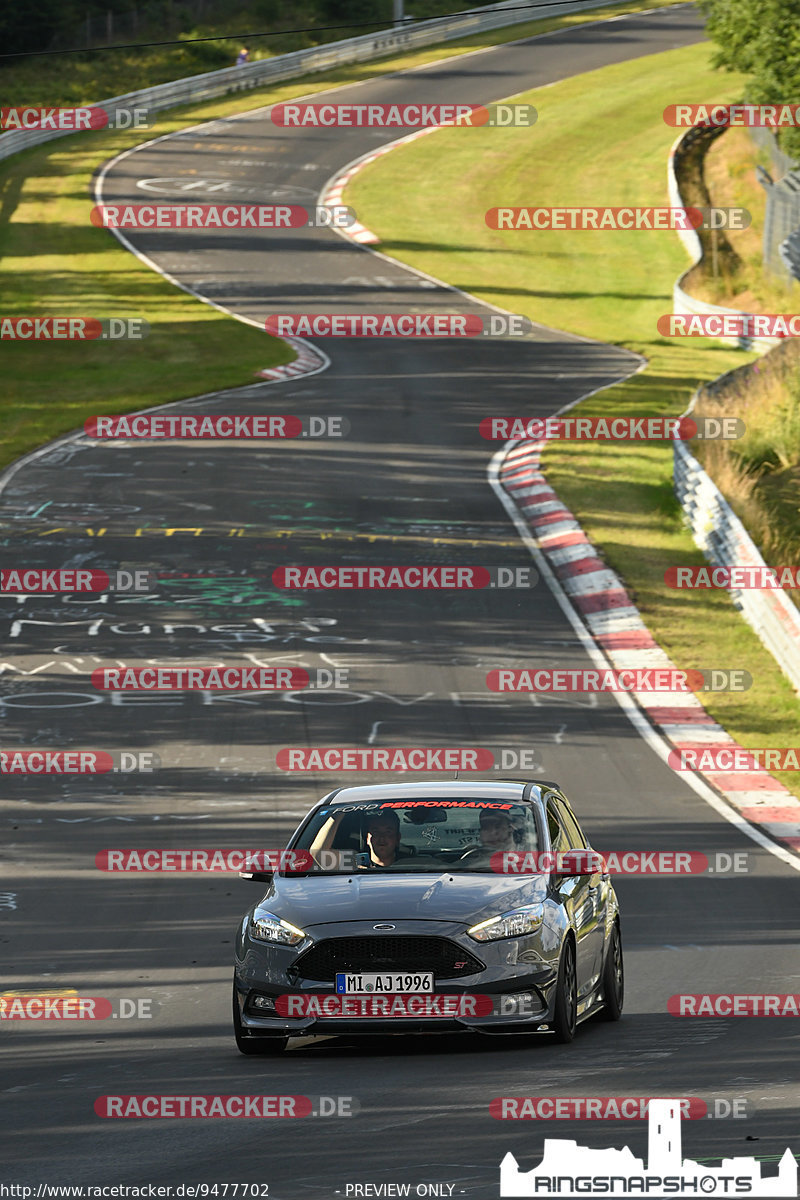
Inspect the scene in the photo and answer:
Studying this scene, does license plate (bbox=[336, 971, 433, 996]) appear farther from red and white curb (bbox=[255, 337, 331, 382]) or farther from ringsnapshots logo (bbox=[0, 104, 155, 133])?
ringsnapshots logo (bbox=[0, 104, 155, 133])

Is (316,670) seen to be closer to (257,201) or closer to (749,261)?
(749,261)


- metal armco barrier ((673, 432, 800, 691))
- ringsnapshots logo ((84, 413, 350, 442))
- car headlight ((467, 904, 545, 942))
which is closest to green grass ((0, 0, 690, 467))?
ringsnapshots logo ((84, 413, 350, 442))

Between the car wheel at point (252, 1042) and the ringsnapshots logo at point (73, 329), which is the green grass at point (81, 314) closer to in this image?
the ringsnapshots logo at point (73, 329)

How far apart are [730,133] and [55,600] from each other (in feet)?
158

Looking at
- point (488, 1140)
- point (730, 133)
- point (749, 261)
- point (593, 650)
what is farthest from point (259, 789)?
point (730, 133)

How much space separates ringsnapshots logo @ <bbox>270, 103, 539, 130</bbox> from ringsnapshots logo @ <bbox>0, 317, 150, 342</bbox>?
2721 centimetres

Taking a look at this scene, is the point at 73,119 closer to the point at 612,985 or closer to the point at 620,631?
the point at 620,631

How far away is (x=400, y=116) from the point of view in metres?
71.4

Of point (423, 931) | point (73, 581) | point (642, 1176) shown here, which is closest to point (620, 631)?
point (73, 581)

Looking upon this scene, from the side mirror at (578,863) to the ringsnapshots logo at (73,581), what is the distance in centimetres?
1575

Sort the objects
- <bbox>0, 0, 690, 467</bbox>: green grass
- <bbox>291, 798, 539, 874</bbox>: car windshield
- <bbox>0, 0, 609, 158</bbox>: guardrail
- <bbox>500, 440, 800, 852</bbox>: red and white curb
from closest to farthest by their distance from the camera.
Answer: <bbox>291, 798, 539, 874</bbox>: car windshield → <bbox>500, 440, 800, 852</bbox>: red and white curb → <bbox>0, 0, 690, 467</bbox>: green grass → <bbox>0, 0, 609, 158</bbox>: guardrail

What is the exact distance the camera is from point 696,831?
1634cm

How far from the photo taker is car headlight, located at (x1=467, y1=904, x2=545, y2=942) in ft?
30.6

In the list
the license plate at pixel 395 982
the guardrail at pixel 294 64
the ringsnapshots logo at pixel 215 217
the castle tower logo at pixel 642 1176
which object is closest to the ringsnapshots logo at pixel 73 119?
the guardrail at pixel 294 64
